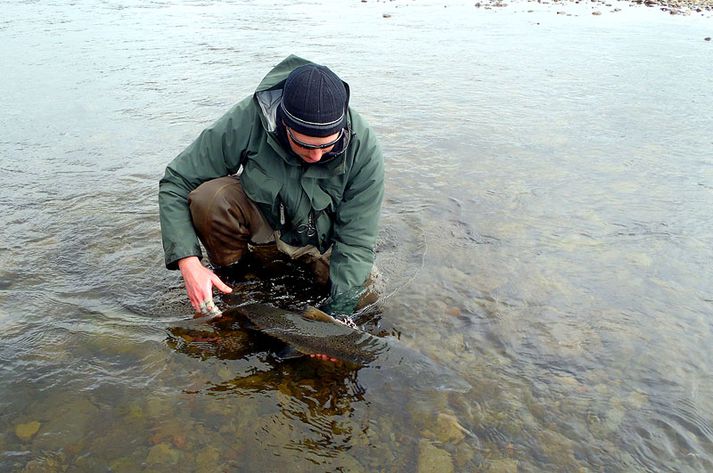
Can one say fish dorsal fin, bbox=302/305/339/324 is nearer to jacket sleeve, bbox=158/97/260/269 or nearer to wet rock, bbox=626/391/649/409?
jacket sleeve, bbox=158/97/260/269

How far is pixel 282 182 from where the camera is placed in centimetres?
384

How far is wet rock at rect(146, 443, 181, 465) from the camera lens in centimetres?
289

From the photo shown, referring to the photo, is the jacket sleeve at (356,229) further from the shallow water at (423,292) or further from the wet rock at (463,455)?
the wet rock at (463,455)

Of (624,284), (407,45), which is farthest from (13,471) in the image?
(407,45)

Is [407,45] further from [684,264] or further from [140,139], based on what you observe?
[684,264]

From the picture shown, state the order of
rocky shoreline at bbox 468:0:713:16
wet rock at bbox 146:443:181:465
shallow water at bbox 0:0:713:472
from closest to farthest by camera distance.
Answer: wet rock at bbox 146:443:181:465, shallow water at bbox 0:0:713:472, rocky shoreline at bbox 468:0:713:16

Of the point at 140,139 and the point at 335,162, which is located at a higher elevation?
the point at 335,162

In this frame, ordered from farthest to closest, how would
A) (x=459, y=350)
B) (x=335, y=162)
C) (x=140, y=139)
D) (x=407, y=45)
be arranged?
(x=407, y=45) → (x=140, y=139) → (x=459, y=350) → (x=335, y=162)

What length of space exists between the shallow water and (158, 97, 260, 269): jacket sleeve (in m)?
0.75

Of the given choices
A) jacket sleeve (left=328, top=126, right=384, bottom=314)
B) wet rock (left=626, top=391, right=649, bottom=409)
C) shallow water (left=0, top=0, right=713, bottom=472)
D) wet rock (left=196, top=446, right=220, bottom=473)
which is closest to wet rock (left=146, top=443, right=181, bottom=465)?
shallow water (left=0, top=0, right=713, bottom=472)

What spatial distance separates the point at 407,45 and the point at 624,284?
12.3 meters

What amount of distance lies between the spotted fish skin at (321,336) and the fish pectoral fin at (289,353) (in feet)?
0.11

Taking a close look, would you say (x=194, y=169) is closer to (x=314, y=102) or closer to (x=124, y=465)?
(x=314, y=102)

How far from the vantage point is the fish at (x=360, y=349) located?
346 centimetres
